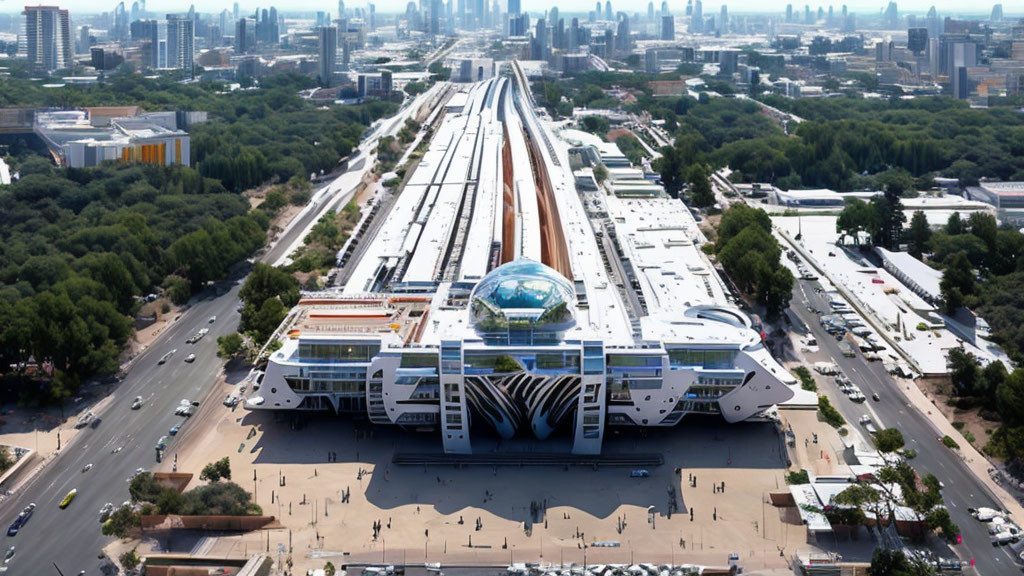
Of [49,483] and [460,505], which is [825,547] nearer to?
[460,505]

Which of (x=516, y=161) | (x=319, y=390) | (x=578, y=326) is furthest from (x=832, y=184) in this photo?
(x=319, y=390)

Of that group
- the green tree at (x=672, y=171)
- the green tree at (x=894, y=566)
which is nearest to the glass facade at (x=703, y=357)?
the green tree at (x=894, y=566)

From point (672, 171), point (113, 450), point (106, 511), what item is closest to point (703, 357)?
point (106, 511)

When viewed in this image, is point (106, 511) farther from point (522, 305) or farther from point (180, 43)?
point (180, 43)

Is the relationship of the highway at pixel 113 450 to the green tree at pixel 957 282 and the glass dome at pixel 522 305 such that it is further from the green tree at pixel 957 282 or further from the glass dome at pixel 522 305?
the green tree at pixel 957 282

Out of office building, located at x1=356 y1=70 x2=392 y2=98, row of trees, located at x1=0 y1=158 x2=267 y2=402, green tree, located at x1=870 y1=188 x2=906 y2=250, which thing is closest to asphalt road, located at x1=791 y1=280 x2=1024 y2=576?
green tree, located at x1=870 y1=188 x2=906 y2=250

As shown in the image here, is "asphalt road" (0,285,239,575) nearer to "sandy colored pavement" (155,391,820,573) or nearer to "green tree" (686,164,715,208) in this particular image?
"sandy colored pavement" (155,391,820,573)
